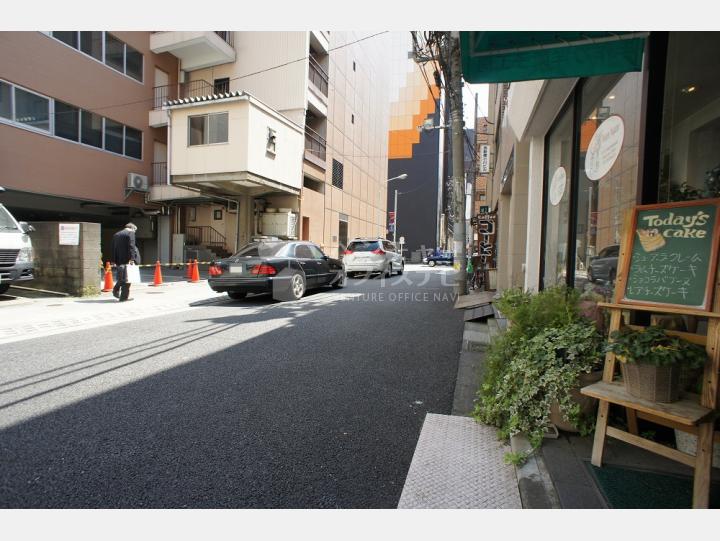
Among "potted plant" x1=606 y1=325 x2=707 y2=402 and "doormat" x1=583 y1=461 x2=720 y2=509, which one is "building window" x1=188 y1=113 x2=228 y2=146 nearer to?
"potted plant" x1=606 y1=325 x2=707 y2=402

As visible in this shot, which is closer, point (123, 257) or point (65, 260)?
point (123, 257)

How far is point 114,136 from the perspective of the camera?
17469 mm

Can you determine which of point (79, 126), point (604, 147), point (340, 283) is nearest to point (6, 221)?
point (340, 283)

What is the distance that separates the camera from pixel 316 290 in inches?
466

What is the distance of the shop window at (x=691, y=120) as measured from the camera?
8.76 ft

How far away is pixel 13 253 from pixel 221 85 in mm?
15544

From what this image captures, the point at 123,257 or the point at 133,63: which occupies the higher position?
the point at 133,63

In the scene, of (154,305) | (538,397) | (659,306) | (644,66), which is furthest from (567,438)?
(154,305)

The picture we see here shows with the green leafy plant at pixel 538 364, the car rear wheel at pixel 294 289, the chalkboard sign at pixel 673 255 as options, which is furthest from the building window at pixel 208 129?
the chalkboard sign at pixel 673 255

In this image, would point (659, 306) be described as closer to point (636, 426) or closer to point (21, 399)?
point (636, 426)

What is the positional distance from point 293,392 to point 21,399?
7.50 feet

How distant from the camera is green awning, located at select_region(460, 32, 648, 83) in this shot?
9.74 feet

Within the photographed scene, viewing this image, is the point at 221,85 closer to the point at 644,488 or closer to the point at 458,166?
the point at 458,166

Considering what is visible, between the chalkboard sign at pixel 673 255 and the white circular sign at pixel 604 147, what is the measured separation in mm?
1332
